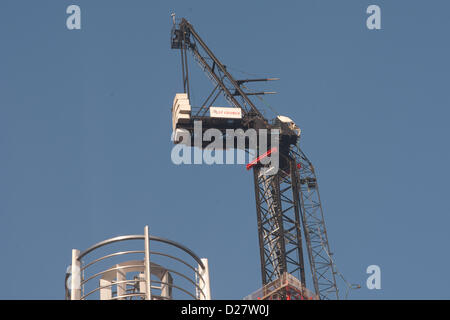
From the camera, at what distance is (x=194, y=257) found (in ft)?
92.4

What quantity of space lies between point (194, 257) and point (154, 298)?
1491 mm

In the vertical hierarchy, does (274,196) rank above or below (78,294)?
above

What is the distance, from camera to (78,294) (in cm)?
2762
